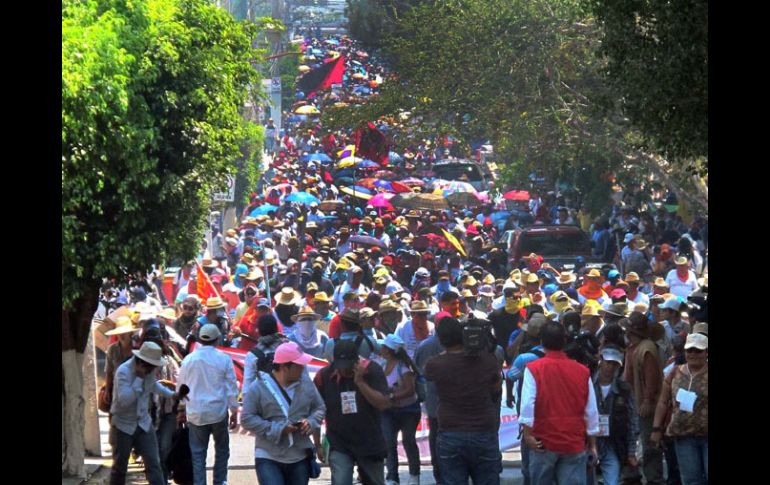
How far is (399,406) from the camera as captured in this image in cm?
1365

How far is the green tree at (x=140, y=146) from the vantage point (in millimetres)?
12500

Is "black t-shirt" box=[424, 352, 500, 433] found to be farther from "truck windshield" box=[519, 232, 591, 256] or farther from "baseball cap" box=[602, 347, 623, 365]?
"truck windshield" box=[519, 232, 591, 256]

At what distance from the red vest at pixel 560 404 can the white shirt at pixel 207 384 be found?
3233 mm

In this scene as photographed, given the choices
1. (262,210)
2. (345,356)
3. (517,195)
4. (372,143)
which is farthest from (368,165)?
(345,356)

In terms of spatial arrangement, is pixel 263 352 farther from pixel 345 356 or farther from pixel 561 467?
pixel 561 467

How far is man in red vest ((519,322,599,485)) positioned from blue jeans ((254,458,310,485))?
1669 mm

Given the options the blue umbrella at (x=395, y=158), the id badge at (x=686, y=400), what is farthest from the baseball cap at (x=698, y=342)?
the blue umbrella at (x=395, y=158)

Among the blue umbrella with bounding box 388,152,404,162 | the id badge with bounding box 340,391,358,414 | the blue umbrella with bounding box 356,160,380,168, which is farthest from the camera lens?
the blue umbrella with bounding box 388,152,404,162

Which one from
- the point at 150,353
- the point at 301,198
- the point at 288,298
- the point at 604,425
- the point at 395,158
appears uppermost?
the point at 395,158

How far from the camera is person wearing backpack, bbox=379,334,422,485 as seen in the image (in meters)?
A: 13.6

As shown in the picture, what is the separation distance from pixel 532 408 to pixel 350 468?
163 cm

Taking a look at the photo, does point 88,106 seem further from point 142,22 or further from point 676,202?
point 676,202

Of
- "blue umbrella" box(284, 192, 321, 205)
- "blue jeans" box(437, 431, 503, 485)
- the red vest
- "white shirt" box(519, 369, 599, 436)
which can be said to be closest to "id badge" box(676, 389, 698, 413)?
"white shirt" box(519, 369, 599, 436)
